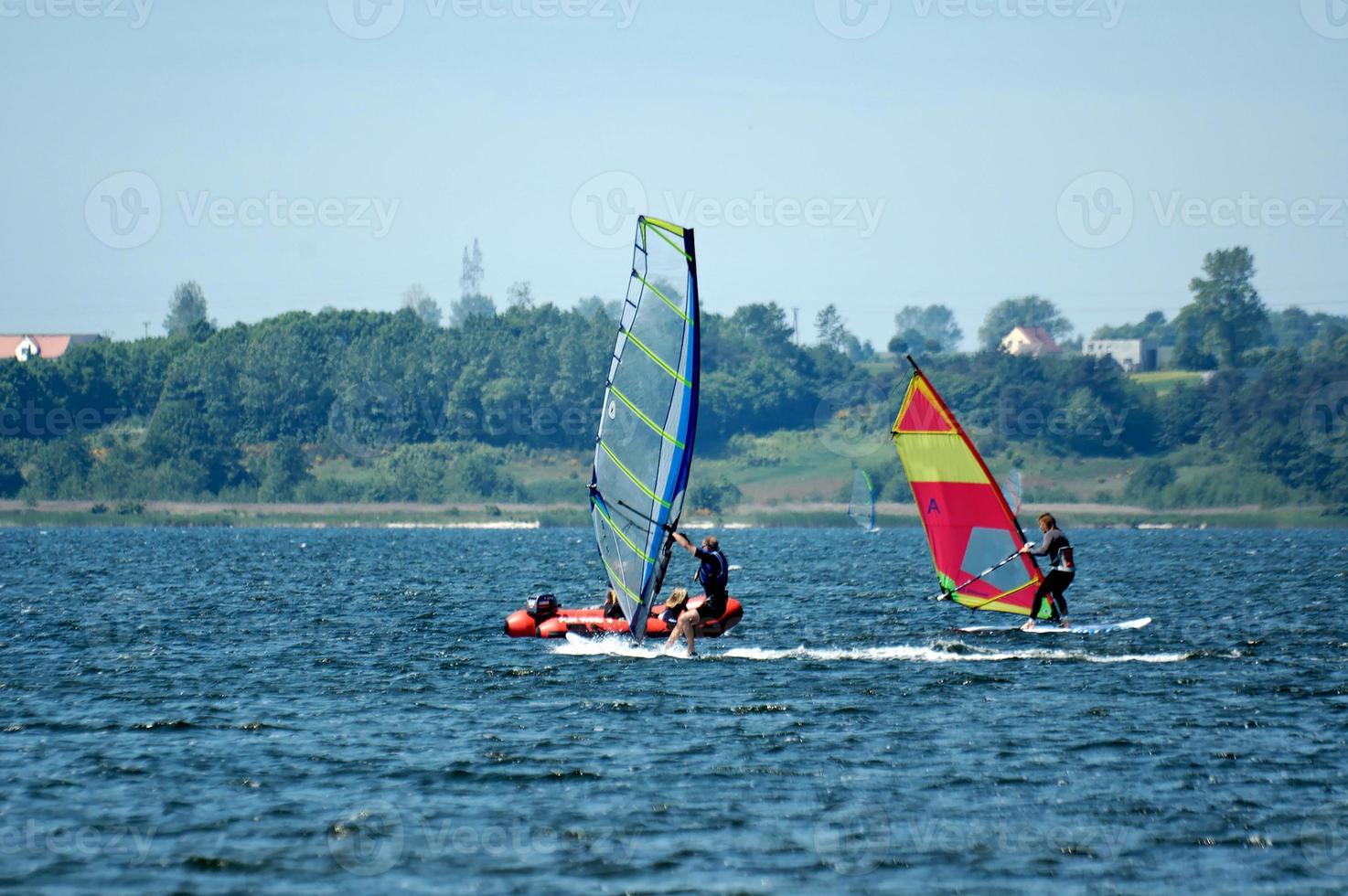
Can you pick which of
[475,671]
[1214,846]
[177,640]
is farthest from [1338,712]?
[177,640]

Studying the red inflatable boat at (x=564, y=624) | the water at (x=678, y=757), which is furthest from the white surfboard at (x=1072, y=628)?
the red inflatable boat at (x=564, y=624)

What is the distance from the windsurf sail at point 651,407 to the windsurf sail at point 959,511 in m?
6.39

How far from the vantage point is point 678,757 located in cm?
2214

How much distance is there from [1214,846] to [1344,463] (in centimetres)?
17302

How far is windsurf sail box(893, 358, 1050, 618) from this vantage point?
3508 cm

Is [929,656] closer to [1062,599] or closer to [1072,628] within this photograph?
[1062,599]

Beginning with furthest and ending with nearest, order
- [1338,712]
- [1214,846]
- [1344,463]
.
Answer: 1. [1344,463]
2. [1338,712]
3. [1214,846]

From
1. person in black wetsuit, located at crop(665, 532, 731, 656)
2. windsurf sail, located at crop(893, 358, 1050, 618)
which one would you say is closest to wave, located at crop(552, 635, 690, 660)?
person in black wetsuit, located at crop(665, 532, 731, 656)

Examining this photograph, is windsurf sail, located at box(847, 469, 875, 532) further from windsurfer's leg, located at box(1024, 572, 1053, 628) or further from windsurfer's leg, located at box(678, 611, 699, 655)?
windsurfer's leg, located at box(678, 611, 699, 655)

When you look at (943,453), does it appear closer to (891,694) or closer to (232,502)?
(891,694)

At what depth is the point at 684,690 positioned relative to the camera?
1103 inches

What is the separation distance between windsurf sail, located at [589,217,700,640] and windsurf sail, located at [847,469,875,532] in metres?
107

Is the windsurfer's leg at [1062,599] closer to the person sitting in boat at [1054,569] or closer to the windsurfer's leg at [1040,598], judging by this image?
the person sitting in boat at [1054,569]

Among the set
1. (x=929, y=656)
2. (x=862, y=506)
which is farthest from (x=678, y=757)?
(x=862, y=506)
